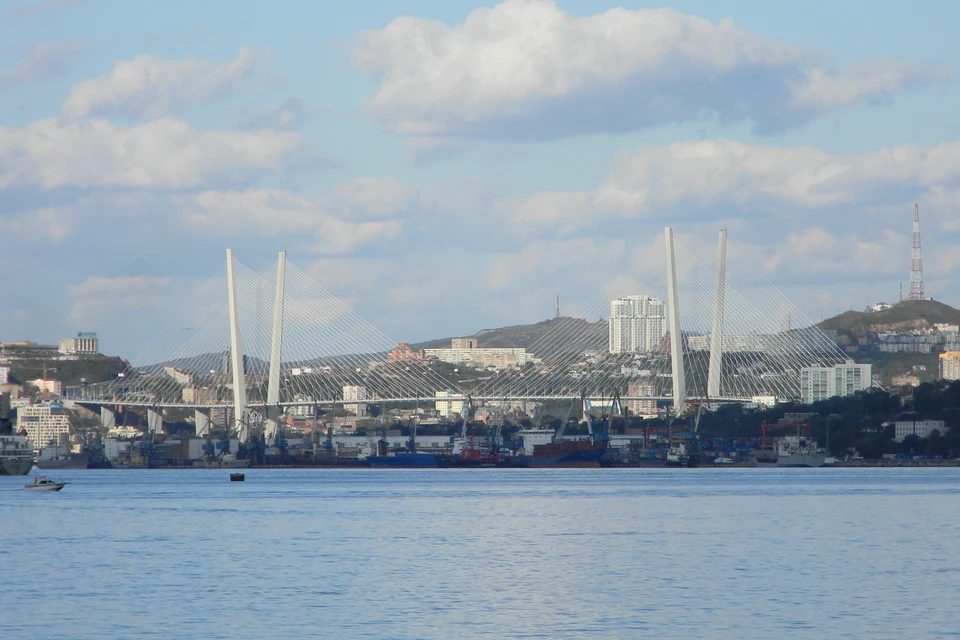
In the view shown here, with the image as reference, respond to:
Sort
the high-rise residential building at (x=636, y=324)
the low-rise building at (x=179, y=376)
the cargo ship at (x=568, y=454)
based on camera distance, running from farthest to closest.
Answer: the high-rise residential building at (x=636, y=324)
the low-rise building at (x=179, y=376)
the cargo ship at (x=568, y=454)

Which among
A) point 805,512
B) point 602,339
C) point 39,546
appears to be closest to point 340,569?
point 39,546

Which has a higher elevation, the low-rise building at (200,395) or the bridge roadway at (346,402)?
the low-rise building at (200,395)

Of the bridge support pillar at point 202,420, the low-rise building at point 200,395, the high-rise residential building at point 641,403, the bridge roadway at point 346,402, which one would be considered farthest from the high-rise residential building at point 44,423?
the high-rise residential building at point 641,403

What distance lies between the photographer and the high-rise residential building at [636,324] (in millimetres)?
137875

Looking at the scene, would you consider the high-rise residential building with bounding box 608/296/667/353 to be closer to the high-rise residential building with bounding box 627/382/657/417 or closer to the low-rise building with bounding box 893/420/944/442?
the high-rise residential building with bounding box 627/382/657/417

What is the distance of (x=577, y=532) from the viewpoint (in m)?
31.2

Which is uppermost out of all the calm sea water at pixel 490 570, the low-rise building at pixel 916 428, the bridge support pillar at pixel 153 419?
the bridge support pillar at pixel 153 419

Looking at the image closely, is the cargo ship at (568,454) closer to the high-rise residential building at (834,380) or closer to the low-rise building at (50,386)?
the high-rise residential building at (834,380)

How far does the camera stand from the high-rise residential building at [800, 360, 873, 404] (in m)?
128

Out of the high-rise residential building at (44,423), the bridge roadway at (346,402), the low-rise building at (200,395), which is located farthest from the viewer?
the high-rise residential building at (44,423)

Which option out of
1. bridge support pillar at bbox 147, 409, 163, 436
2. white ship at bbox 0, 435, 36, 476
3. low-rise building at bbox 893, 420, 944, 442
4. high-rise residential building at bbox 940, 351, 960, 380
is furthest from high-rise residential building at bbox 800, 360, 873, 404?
white ship at bbox 0, 435, 36, 476

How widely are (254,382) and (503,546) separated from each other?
313 ft

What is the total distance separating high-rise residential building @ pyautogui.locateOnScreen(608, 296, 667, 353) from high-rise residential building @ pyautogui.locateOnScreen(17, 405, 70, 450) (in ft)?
163

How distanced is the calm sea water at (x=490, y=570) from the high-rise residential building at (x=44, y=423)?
8536cm
